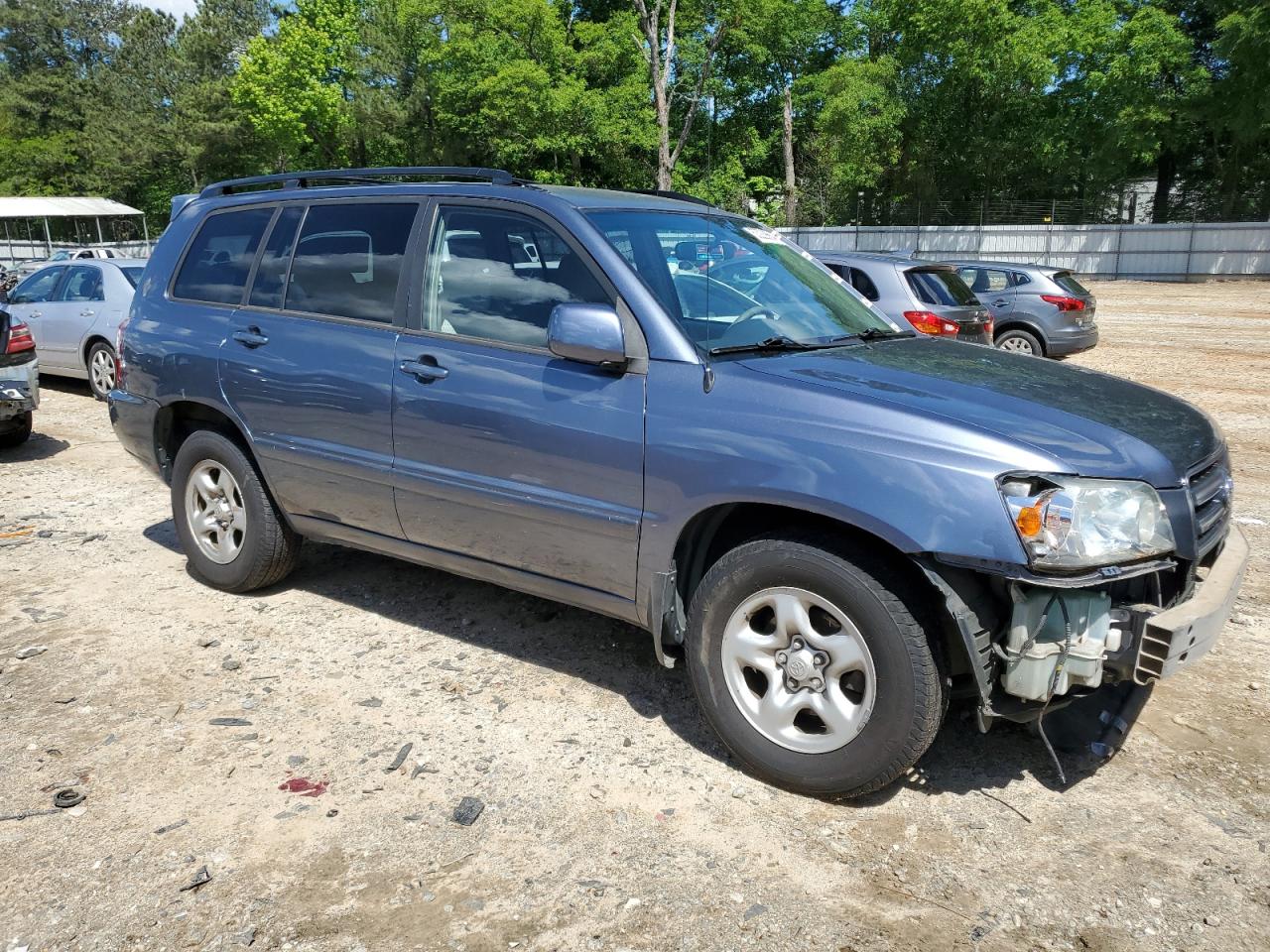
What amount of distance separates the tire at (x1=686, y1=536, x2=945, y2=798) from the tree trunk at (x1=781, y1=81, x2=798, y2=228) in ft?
137

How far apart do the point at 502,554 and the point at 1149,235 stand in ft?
115

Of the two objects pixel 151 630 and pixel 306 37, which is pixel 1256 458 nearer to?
pixel 151 630

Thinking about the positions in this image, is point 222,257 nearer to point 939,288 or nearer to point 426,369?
point 426,369

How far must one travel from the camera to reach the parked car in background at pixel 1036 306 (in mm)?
14438

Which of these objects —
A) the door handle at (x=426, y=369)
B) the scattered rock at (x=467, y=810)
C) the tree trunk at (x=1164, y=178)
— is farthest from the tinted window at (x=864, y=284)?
the tree trunk at (x=1164, y=178)

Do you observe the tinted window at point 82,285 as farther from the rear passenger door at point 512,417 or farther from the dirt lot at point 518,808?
the rear passenger door at point 512,417

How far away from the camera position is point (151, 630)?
16.0 ft

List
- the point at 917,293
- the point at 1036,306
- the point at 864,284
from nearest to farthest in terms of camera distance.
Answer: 1. the point at 917,293
2. the point at 864,284
3. the point at 1036,306

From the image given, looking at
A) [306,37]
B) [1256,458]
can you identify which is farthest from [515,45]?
[1256,458]

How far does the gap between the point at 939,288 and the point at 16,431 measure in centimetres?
912

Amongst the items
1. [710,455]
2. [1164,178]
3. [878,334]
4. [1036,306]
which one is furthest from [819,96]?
[710,455]

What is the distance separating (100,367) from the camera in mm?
11570

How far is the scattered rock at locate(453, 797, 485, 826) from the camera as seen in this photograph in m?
3.29

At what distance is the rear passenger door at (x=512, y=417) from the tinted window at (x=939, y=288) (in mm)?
7523
